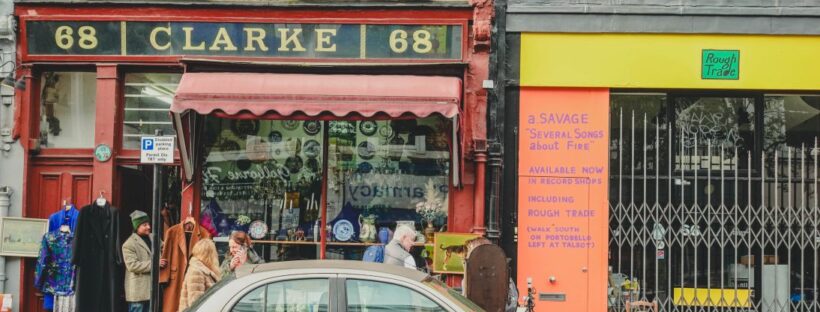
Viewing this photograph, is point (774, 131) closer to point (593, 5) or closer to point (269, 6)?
point (593, 5)

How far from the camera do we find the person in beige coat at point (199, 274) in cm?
1043

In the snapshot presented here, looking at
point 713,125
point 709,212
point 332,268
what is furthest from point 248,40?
point 709,212

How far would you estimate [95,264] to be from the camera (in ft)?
40.1

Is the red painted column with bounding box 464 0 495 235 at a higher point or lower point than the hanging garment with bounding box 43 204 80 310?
higher

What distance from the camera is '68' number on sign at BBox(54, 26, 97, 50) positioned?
12711mm

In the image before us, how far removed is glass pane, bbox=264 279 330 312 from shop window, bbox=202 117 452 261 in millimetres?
5399

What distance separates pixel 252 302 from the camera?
7.23 metres

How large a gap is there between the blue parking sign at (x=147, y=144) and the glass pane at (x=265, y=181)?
2.28 metres

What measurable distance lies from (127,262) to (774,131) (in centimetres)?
894

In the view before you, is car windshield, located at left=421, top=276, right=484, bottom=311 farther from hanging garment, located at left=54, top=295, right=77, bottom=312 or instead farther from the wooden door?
the wooden door

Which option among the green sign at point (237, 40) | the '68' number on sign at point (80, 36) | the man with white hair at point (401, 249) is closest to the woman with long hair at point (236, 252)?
the man with white hair at point (401, 249)

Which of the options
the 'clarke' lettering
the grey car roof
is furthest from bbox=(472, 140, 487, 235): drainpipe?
the grey car roof

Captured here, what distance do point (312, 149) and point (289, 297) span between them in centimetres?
582

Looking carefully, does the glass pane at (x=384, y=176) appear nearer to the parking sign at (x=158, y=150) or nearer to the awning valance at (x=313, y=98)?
the awning valance at (x=313, y=98)
